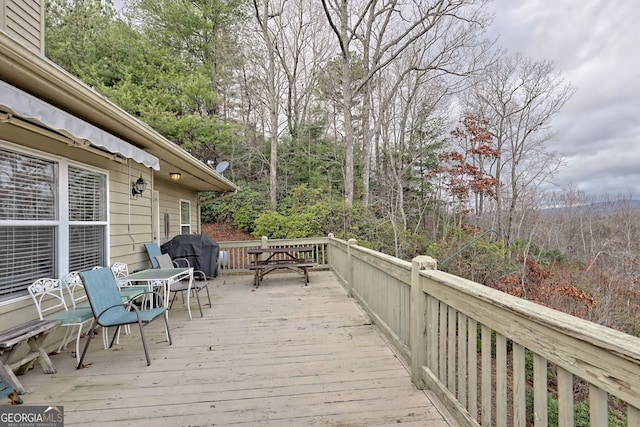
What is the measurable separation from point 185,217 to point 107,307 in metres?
6.03

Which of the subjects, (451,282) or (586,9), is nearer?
(451,282)

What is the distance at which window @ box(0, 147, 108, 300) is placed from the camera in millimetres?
2740

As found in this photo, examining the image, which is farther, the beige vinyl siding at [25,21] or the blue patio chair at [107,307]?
the beige vinyl siding at [25,21]

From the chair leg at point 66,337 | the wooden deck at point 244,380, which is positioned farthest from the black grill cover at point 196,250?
the chair leg at point 66,337

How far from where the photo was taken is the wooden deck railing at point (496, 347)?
3.18 feet

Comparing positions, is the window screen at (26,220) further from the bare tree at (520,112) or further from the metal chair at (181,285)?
the bare tree at (520,112)

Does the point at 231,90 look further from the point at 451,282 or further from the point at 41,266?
the point at 451,282

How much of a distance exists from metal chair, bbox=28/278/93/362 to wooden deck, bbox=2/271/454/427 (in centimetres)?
28

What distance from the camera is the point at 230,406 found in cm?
211

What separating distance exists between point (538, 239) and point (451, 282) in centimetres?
1189

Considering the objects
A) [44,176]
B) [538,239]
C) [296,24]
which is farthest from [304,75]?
Result: [44,176]

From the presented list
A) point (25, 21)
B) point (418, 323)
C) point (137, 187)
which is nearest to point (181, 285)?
point (137, 187)

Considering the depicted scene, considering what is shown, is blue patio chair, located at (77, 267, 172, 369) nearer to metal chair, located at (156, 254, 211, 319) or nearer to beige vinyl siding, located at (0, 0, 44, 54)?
metal chair, located at (156, 254, 211, 319)

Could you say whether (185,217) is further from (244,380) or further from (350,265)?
(244,380)
